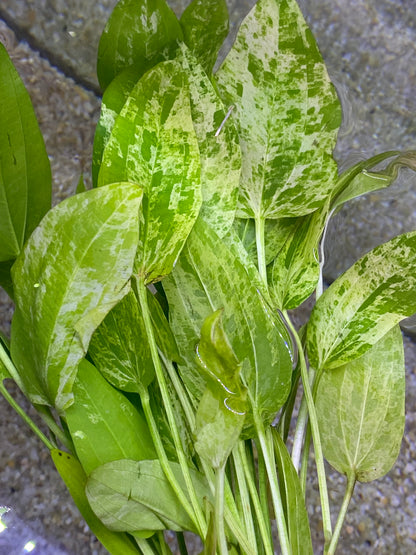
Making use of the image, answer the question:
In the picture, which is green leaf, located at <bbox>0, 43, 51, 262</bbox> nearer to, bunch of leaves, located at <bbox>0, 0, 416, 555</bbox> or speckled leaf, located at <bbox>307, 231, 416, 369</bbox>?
bunch of leaves, located at <bbox>0, 0, 416, 555</bbox>

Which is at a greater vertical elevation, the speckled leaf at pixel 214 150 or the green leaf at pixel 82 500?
the speckled leaf at pixel 214 150

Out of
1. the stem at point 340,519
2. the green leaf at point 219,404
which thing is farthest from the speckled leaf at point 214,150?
the stem at point 340,519

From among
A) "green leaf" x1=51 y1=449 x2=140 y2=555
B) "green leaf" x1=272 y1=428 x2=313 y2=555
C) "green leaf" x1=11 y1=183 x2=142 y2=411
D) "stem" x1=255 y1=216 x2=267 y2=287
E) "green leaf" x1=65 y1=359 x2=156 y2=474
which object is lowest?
"green leaf" x1=272 y1=428 x2=313 y2=555

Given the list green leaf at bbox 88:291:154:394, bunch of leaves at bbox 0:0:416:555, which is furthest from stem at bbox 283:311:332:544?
green leaf at bbox 88:291:154:394

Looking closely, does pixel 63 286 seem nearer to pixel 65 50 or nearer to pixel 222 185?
pixel 222 185

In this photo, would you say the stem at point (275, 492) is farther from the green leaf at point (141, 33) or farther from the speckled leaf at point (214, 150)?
the green leaf at point (141, 33)

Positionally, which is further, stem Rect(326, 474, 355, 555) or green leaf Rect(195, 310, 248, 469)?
stem Rect(326, 474, 355, 555)

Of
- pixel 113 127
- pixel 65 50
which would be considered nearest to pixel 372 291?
pixel 113 127
